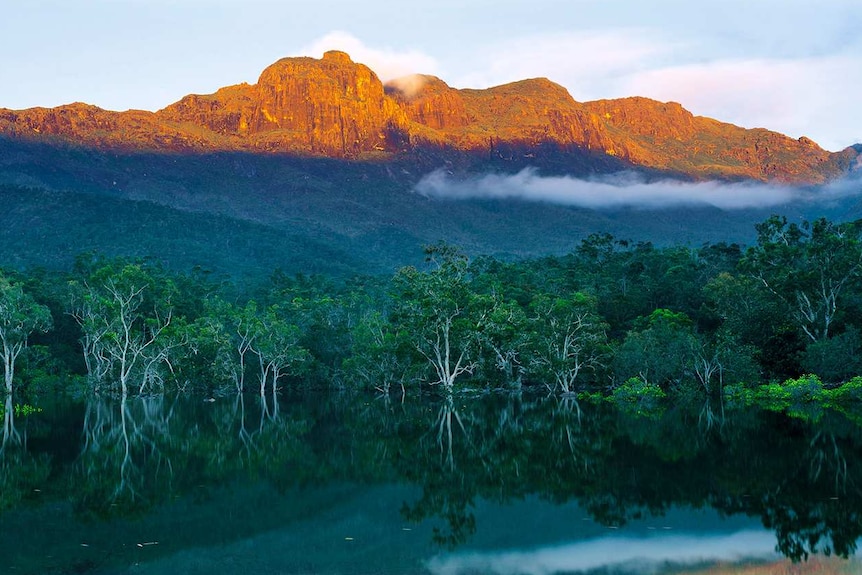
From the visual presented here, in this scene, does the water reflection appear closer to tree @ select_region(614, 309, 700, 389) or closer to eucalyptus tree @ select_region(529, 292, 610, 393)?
tree @ select_region(614, 309, 700, 389)

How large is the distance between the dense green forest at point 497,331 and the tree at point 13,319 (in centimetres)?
15

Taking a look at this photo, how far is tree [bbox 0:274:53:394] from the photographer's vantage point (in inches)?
2322

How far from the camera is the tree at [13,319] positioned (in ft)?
193

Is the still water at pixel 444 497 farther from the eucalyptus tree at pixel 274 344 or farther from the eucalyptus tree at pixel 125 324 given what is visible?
the eucalyptus tree at pixel 274 344

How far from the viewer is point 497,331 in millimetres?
60406

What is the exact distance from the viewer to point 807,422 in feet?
121

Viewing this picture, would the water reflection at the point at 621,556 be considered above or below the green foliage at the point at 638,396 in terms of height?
above

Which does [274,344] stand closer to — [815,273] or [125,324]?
[125,324]

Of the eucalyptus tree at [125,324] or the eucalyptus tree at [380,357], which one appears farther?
the eucalyptus tree at [125,324]

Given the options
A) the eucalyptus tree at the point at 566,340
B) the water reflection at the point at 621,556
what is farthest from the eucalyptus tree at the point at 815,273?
the water reflection at the point at 621,556

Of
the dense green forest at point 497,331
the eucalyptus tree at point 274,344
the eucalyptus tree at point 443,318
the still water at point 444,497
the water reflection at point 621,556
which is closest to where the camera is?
the water reflection at point 621,556

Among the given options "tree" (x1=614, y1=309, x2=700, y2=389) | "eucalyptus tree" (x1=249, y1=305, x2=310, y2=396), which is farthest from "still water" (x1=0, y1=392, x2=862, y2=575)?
"eucalyptus tree" (x1=249, y1=305, x2=310, y2=396)

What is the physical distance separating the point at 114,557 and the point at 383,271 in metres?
144

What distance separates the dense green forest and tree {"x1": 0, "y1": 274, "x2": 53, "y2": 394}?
0.15 m
